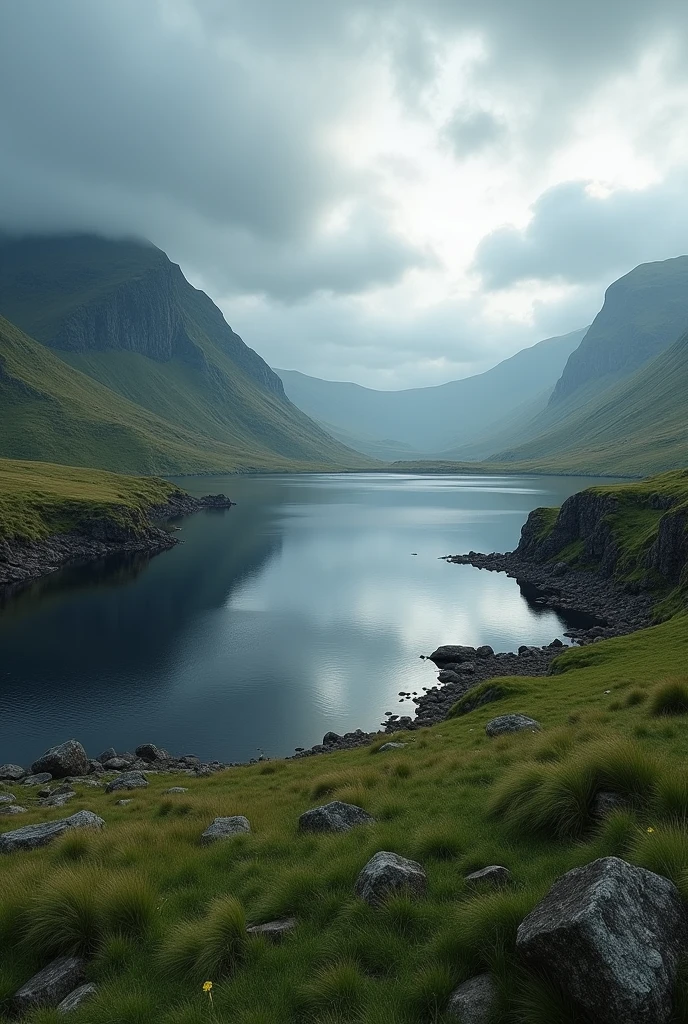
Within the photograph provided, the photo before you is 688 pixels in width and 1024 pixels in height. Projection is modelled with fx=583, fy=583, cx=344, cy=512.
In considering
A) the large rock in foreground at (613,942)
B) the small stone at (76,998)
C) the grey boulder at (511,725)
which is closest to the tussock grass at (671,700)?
the grey boulder at (511,725)

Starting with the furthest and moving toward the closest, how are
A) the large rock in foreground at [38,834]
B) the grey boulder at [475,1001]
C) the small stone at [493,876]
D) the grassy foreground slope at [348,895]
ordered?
the large rock in foreground at [38,834] → the small stone at [493,876] → the grassy foreground slope at [348,895] → the grey boulder at [475,1001]

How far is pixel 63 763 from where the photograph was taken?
32.0 metres

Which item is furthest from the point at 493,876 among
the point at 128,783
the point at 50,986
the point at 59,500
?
the point at 59,500

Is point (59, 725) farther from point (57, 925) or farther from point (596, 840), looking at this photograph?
point (596, 840)

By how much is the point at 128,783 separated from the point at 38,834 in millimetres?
12355

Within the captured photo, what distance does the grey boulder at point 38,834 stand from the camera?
16.0 metres

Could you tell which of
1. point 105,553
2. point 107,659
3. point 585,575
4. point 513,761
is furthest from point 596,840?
point 105,553

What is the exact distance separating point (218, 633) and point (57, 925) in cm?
5761

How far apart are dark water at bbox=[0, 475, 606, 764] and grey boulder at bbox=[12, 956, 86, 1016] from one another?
30.6 m

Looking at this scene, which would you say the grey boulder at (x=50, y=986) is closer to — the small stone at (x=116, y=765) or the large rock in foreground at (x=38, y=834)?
the large rock in foreground at (x=38, y=834)

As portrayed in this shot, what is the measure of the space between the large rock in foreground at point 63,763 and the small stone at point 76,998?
26501 millimetres

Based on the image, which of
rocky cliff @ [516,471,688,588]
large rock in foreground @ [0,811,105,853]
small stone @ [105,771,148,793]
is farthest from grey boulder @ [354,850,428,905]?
rocky cliff @ [516,471,688,588]

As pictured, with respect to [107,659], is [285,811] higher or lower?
higher

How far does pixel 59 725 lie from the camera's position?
1657 inches
